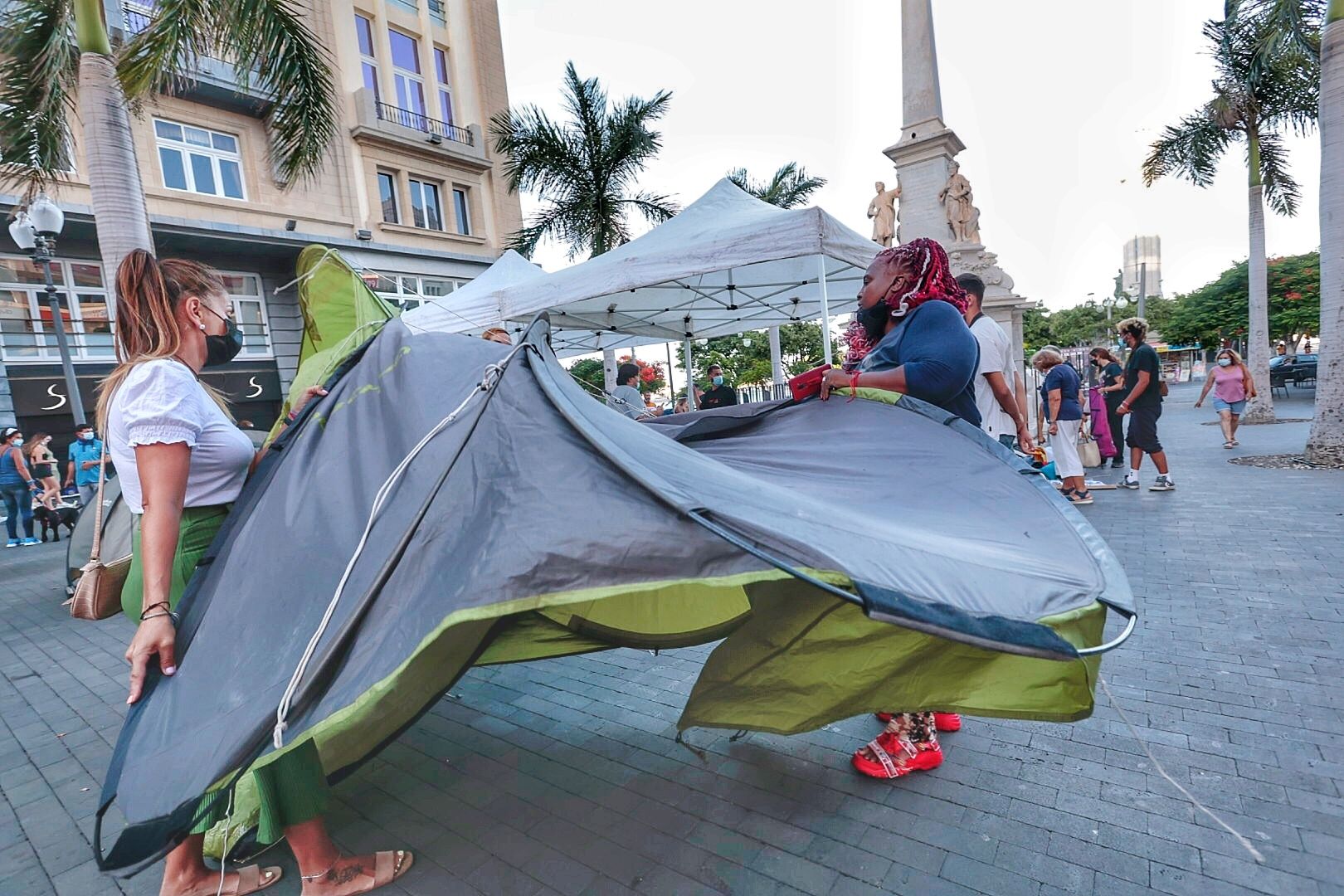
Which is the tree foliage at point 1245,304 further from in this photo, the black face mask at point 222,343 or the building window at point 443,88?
the black face mask at point 222,343

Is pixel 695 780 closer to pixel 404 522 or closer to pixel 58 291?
pixel 404 522

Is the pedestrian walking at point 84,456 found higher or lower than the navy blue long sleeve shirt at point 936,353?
lower

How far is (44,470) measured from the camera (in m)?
10.0

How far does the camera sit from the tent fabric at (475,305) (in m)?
9.39

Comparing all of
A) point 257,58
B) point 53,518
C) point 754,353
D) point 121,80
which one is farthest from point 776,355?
point 754,353

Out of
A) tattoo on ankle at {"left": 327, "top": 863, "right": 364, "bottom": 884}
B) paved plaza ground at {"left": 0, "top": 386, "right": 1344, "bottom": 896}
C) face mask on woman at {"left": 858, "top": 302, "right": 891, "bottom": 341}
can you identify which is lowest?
paved plaza ground at {"left": 0, "top": 386, "right": 1344, "bottom": 896}

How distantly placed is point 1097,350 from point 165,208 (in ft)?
63.7

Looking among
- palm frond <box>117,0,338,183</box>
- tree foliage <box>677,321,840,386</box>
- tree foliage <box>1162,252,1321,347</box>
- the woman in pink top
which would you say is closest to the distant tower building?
tree foliage <box>1162,252,1321,347</box>

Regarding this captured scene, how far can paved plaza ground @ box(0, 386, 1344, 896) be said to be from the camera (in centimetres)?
195

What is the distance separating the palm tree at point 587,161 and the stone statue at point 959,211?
741 centimetres

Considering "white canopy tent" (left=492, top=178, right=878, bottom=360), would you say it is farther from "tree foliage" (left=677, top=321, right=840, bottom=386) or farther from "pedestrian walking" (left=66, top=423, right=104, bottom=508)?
"tree foliage" (left=677, top=321, right=840, bottom=386)

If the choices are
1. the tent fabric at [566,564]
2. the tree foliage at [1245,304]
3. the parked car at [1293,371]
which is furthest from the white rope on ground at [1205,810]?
the tree foliage at [1245,304]

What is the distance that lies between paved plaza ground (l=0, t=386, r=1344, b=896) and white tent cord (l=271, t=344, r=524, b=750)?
3.23 feet

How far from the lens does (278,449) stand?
6.78 feet
